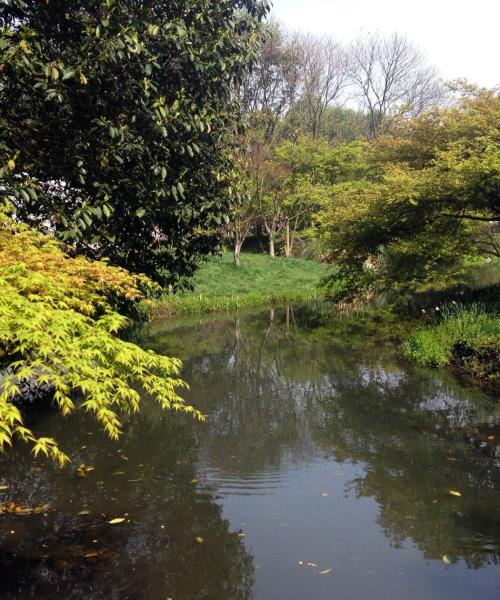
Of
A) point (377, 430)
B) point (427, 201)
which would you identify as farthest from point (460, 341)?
point (377, 430)

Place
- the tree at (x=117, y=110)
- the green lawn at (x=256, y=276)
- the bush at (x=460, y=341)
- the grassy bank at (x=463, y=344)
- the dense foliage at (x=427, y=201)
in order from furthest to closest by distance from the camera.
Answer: the green lawn at (x=256, y=276) → the dense foliage at (x=427, y=201) → the bush at (x=460, y=341) → the grassy bank at (x=463, y=344) → the tree at (x=117, y=110)

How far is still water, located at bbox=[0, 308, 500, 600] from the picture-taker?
4.88m

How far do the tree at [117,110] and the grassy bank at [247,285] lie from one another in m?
11.6

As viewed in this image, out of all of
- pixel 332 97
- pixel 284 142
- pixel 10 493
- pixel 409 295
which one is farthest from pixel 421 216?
pixel 332 97

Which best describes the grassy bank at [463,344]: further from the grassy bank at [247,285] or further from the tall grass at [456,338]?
the grassy bank at [247,285]

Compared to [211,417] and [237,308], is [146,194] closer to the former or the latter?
[211,417]

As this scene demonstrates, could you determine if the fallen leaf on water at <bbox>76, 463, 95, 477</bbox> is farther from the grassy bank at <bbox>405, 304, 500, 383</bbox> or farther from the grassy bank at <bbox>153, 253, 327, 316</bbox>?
the grassy bank at <bbox>153, 253, 327, 316</bbox>

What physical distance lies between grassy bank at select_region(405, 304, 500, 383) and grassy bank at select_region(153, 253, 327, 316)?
7.19 m

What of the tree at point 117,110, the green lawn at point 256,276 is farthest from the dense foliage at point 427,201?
the green lawn at point 256,276

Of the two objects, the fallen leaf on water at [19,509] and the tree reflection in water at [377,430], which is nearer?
the fallen leaf on water at [19,509]

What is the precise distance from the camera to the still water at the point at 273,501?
16.0 feet

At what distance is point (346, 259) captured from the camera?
17.5 m

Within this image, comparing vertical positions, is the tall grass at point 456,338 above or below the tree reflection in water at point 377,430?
above

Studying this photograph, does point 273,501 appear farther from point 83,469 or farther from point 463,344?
point 463,344
